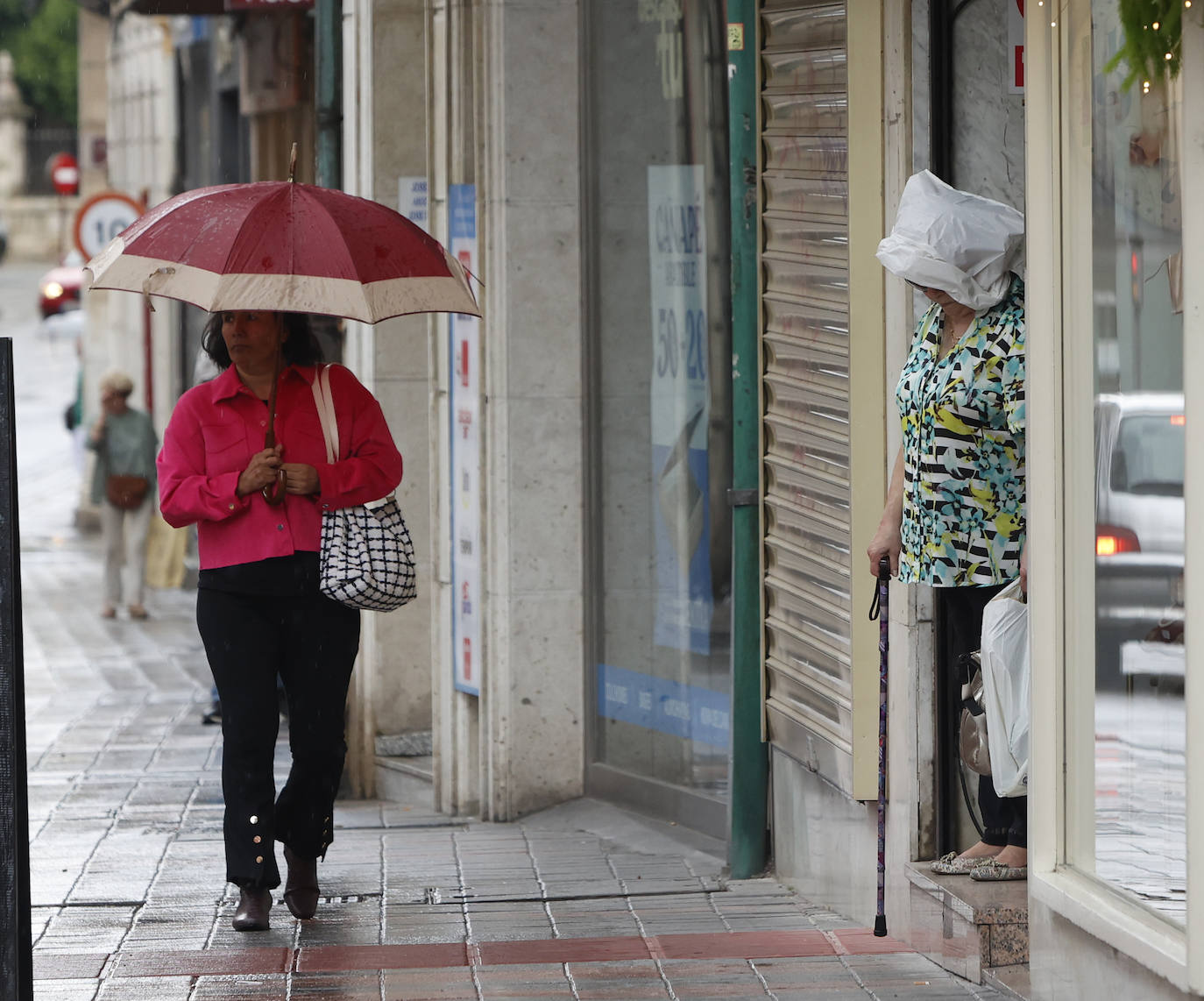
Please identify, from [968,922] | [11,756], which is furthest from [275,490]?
[968,922]

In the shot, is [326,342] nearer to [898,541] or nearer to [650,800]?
[650,800]

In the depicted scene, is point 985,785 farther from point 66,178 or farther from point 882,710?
point 66,178

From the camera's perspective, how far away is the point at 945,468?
18.0 ft

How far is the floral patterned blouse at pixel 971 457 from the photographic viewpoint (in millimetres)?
5426

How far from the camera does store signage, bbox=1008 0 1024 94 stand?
5.76 metres

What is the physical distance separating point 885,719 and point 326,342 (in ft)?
15.9

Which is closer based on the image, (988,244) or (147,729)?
(988,244)

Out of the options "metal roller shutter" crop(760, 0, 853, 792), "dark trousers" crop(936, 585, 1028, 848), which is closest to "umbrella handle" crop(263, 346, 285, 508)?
"metal roller shutter" crop(760, 0, 853, 792)

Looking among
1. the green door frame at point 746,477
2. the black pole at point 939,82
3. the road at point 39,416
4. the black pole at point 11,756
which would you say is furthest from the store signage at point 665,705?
the road at point 39,416

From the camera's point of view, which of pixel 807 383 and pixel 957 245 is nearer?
pixel 957 245

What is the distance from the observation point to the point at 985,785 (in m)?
5.63

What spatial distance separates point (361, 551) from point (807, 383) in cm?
146

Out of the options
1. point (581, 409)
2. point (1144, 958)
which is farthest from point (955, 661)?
point (581, 409)

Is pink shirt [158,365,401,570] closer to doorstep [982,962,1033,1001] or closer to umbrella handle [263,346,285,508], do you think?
umbrella handle [263,346,285,508]
